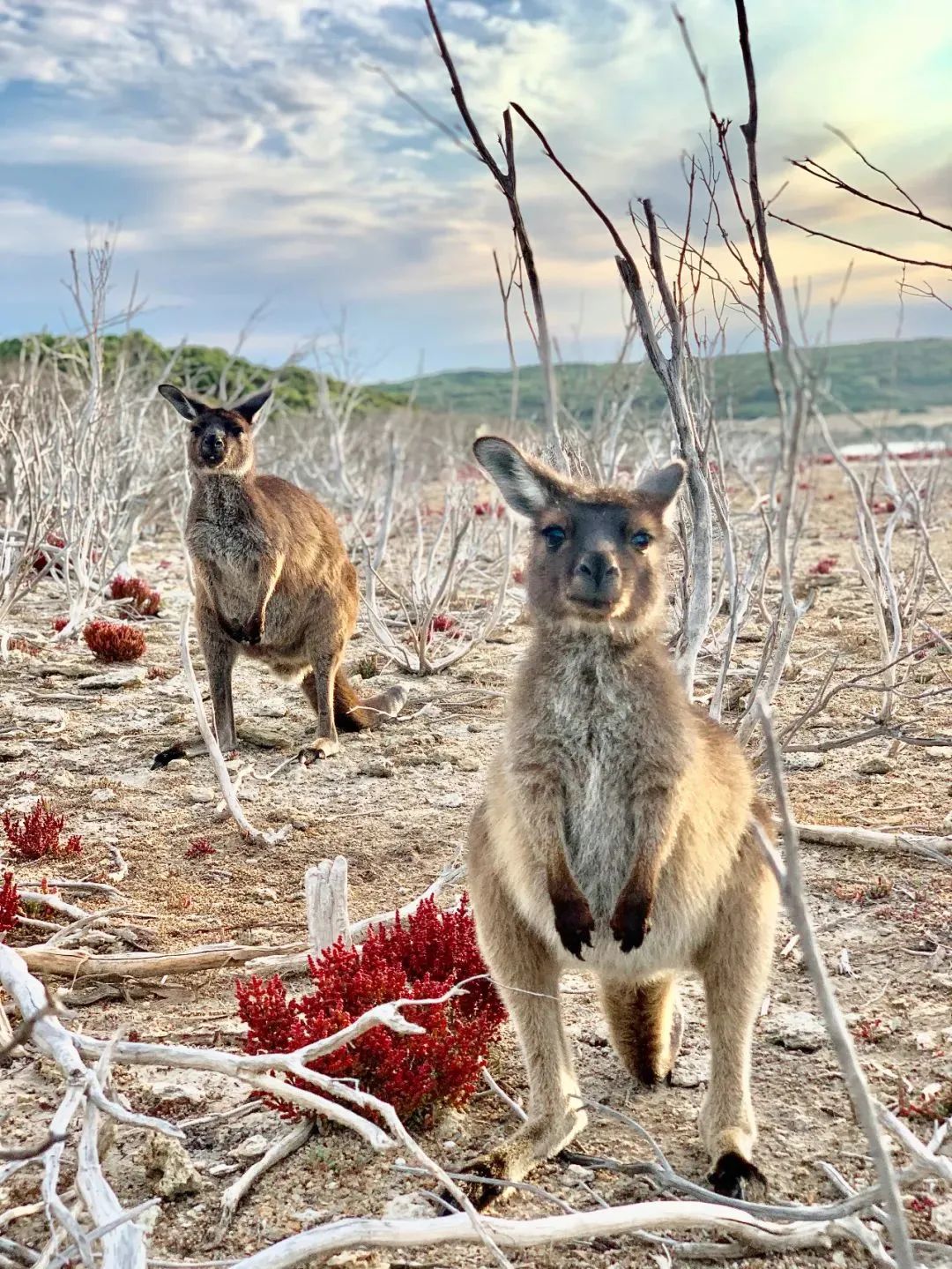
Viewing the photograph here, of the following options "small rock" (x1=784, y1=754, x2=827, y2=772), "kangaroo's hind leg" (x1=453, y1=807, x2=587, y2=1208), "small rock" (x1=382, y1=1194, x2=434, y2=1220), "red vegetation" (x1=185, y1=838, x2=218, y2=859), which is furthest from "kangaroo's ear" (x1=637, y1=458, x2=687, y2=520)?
"small rock" (x1=784, y1=754, x2=827, y2=772)

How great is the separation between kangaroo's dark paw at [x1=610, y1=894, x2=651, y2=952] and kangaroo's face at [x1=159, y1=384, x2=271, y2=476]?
498 centimetres

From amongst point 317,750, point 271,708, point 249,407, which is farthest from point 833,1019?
point 271,708

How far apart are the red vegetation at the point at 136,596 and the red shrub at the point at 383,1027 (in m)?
7.20

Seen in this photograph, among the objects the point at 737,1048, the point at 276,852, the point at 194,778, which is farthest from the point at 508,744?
the point at 194,778

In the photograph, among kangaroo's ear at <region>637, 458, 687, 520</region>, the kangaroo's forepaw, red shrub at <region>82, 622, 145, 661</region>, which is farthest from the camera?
red shrub at <region>82, 622, 145, 661</region>

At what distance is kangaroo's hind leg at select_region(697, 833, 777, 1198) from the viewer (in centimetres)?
281

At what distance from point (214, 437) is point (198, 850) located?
9.05ft

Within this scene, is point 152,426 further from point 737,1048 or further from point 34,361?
point 737,1048

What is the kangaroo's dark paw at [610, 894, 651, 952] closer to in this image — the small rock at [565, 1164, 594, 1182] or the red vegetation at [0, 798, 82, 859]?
the small rock at [565, 1164, 594, 1182]

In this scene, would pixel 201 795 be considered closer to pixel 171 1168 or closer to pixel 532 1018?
pixel 171 1168

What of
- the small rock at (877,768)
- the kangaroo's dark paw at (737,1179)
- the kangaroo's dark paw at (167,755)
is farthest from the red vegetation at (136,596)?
the kangaroo's dark paw at (737,1179)

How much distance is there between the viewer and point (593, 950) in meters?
2.89

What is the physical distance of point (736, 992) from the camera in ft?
9.23

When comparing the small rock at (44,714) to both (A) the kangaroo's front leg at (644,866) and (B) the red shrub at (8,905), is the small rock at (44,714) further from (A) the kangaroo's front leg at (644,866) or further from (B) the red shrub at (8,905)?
(A) the kangaroo's front leg at (644,866)
